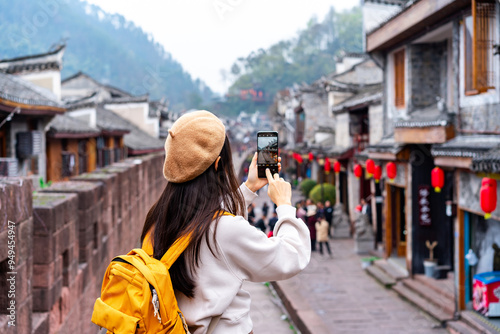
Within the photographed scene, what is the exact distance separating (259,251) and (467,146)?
761 centimetres

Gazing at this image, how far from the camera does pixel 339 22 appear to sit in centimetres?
8325

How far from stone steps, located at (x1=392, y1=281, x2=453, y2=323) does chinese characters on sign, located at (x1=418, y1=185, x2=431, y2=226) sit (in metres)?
1.56

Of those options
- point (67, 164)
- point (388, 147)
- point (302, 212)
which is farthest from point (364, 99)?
point (67, 164)

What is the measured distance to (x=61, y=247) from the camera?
4906mm

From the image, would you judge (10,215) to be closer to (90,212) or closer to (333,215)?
(90,212)

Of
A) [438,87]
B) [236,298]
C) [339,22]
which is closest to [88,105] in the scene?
[438,87]

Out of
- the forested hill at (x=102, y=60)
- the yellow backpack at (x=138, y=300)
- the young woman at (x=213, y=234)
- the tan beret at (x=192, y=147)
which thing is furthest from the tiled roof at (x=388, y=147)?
the forested hill at (x=102, y=60)

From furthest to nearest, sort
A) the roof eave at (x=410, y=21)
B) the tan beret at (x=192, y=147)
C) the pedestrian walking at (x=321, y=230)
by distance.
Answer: the pedestrian walking at (x=321, y=230), the roof eave at (x=410, y=21), the tan beret at (x=192, y=147)

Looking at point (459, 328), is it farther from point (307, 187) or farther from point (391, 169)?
point (307, 187)

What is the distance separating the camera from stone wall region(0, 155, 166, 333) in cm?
372

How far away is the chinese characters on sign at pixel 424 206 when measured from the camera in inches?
485

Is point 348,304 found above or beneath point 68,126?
beneath

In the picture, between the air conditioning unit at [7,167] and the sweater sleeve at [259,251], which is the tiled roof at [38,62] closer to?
the air conditioning unit at [7,167]

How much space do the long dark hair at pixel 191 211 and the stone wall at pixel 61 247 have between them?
1.51 metres
